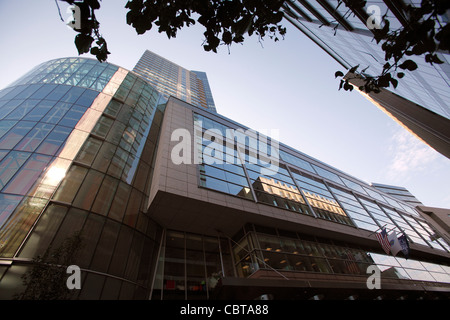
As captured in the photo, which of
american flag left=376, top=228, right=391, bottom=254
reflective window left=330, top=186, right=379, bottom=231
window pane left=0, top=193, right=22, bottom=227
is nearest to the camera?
window pane left=0, top=193, right=22, bottom=227

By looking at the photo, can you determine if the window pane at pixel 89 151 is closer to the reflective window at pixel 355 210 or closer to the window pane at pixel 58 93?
the window pane at pixel 58 93

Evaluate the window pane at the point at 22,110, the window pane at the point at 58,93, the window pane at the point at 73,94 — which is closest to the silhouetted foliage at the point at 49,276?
the window pane at the point at 22,110

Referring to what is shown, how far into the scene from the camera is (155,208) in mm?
12375

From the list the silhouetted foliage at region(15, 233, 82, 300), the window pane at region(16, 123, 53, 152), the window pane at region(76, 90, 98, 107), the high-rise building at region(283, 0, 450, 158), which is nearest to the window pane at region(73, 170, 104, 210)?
the silhouetted foliage at region(15, 233, 82, 300)

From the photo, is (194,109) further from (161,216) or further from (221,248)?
(221,248)

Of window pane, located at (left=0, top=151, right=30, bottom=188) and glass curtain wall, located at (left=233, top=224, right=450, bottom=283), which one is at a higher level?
window pane, located at (left=0, top=151, right=30, bottom=188)

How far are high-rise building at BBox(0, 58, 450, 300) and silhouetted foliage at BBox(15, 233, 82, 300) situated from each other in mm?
190

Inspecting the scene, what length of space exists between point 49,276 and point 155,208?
5666 millimetres

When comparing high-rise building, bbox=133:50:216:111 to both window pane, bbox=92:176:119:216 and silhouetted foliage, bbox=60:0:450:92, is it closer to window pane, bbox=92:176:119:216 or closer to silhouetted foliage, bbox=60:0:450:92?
window pane, bbox=92:176:119:216

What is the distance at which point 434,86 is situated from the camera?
834 cm

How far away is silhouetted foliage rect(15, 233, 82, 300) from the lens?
22.5 ft

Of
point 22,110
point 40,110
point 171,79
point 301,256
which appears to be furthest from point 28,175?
point 171,79
